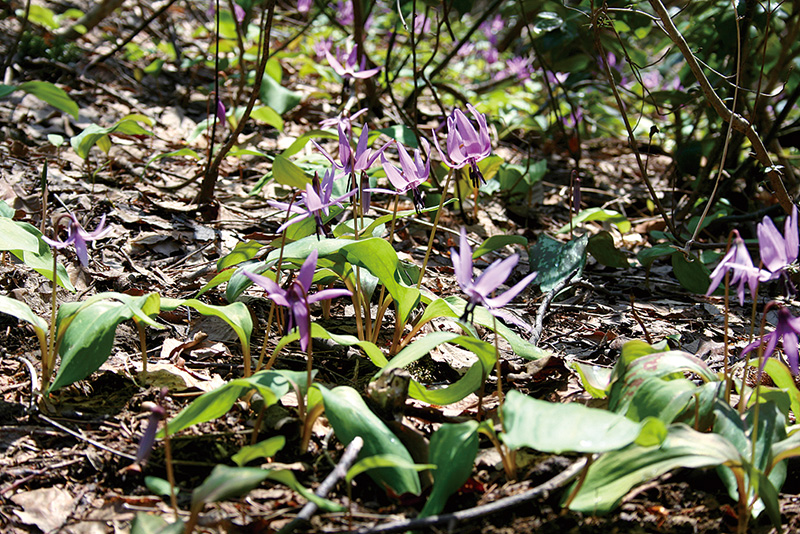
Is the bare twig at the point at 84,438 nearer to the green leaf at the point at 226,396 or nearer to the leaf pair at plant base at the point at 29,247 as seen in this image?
the green leaf at the point at 226,396

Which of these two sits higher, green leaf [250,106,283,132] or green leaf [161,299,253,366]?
green leaf [250,106,283,132]

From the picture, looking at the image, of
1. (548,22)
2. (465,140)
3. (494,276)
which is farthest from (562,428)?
(548,22)

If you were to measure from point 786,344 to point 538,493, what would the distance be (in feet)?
2.04

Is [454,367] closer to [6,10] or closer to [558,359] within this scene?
[558,359]

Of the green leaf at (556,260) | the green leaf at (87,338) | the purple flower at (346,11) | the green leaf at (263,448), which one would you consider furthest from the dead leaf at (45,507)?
the purple flower at (346,11)

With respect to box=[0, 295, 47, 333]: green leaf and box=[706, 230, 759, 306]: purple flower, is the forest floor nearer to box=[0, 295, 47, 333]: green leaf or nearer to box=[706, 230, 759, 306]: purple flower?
box=[0, 295, 47, 333]: green leaf

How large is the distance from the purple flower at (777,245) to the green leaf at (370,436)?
2.74 ft

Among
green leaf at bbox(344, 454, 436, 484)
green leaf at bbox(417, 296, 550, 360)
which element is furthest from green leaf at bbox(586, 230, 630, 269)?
green leaf at bbox(344, 454, 436, 484)

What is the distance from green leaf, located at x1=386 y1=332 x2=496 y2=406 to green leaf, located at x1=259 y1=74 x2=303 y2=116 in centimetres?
268

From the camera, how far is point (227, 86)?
185 inches

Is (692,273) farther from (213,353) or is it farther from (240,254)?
(213,353)

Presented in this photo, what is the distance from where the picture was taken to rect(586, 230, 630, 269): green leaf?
2.69 metres

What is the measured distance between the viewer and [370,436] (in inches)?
49.6

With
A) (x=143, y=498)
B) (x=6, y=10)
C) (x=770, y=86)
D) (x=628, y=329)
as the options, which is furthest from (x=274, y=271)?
(x=6, y=10)
